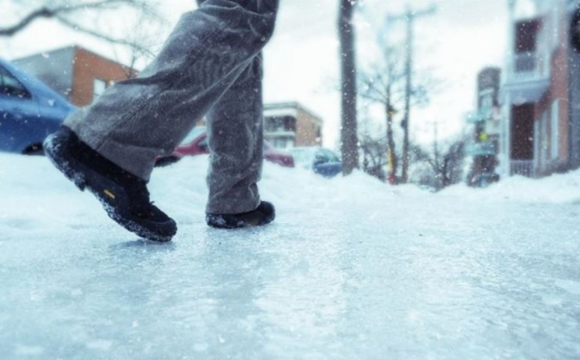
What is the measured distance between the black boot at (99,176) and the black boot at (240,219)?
450 millimetres

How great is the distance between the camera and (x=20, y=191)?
6.33 feet

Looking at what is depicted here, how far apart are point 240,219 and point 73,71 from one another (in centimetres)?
2921

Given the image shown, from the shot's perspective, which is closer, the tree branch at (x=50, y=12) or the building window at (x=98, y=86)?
the tree branch at (x=50, y=12)

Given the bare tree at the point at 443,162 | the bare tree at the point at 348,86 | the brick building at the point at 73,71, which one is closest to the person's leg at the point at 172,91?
the bare tree at the point at 348,86

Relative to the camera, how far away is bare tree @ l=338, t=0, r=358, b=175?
7922mm

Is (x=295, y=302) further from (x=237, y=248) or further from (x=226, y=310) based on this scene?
(x=237, y=248)

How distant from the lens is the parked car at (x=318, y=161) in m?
11.8

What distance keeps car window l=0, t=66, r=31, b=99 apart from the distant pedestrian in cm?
281

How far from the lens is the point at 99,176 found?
1.06 metres

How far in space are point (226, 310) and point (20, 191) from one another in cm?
165

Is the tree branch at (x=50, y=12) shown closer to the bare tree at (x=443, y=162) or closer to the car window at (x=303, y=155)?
the car window at (x=303, y=155)

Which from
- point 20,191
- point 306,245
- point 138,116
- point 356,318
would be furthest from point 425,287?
point 20,191

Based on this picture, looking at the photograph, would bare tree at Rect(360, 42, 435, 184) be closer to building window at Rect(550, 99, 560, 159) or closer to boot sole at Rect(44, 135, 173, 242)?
building window at Rect(550, 99, 560, 159)

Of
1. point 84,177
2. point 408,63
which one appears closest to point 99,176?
point 84,177
